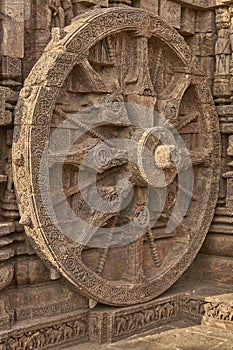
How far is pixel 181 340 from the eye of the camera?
6.02 m

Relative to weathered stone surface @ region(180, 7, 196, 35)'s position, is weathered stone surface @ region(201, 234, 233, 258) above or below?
below

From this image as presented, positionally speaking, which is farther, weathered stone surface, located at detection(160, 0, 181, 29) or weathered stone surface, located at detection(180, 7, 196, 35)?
weathered stone surface, located at detection(180, 7, 196, 35)

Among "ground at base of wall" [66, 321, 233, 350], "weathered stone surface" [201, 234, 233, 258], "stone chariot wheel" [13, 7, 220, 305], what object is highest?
"stone chariot wheel" [13, 7, 220, 305]

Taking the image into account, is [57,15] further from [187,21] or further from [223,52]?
[223,52]

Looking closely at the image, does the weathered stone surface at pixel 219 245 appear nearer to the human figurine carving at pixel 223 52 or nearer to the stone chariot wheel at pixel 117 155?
the stone chariot wheel at pixel 117 155

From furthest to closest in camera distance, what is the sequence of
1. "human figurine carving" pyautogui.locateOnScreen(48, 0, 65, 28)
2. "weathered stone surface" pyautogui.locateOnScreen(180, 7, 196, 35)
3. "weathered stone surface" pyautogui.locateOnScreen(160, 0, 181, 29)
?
"weathered stone surface" pyautogui.locateOnScreen(180, 7, 196, 35) → "weathered stone surface" pyautogui.locateOnScreen(160, 0, 181, 29) → "human figurine carving" pyautogui.locateOnScreen(48, 0, 65, 28)

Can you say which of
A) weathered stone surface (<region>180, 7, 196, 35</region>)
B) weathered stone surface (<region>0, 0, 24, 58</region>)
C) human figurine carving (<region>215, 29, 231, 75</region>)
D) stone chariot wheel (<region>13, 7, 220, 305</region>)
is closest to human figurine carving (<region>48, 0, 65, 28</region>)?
stone chariot wheel (<region>13, 7, 220, 305</region>)

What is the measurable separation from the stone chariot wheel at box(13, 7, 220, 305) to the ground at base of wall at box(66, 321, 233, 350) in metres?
0.43

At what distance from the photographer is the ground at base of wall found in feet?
18.9

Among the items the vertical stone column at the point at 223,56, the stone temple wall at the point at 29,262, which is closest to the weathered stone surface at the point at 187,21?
the vertical stone column at the point at 223,56

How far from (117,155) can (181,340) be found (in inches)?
80.6

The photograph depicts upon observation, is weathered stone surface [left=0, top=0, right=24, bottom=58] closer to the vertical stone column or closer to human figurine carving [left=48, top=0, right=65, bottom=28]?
human figurine carving [left=48, top=0, right=65, bottom=28]

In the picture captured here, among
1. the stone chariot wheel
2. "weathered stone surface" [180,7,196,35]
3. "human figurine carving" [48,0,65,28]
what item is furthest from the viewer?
"weathered stone surface" [180,7,196,35]

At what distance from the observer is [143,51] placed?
20.0ft
